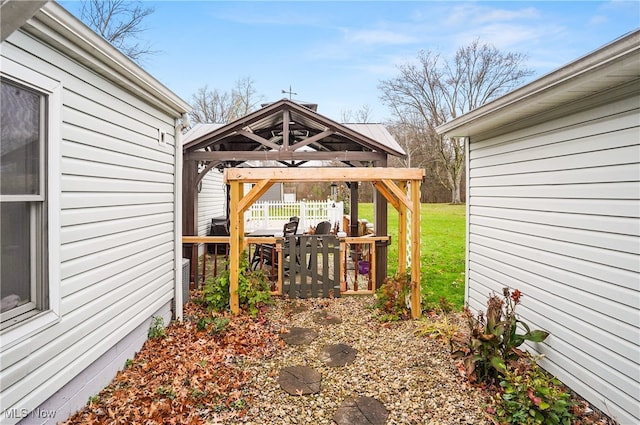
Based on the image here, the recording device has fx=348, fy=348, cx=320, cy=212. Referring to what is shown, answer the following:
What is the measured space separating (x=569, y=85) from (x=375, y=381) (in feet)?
10.1

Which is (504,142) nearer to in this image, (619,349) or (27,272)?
(619,349)

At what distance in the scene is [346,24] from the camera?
10.7 m

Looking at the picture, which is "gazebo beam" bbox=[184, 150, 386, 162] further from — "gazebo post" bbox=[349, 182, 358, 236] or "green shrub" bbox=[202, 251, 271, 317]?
"green shrub" bbox=[202, 251, 271, 317]

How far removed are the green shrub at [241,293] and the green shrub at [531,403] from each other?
3.46 meters

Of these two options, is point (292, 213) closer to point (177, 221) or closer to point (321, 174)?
point (321, 174)

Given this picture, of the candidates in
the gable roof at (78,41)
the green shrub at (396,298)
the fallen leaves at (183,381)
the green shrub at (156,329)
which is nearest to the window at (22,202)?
the gable roof at (78,41)

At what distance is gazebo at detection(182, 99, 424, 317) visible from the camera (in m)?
5.15

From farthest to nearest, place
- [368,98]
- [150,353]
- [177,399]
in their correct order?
[368,98], [150,353], [177,399]

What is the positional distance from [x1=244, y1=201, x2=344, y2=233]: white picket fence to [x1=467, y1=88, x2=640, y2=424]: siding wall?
9.66 m

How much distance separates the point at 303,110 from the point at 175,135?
256 centimetres

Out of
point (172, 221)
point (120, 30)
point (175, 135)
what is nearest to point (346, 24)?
point (175, 135)

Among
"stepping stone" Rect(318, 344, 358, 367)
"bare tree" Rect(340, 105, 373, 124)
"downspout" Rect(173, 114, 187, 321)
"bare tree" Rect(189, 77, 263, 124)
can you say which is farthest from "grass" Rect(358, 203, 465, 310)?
"bare tree" Rect(340, 105, 373, 124)

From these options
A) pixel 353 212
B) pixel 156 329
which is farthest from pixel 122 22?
pixel 156 329

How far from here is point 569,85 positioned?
8.89ft
